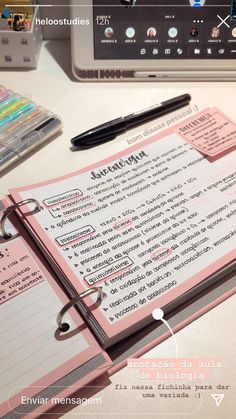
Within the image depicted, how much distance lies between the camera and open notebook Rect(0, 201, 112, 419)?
0.42 m

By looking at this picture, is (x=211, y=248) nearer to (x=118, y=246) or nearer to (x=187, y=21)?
(x=118, y=246)

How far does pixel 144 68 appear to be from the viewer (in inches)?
29.9

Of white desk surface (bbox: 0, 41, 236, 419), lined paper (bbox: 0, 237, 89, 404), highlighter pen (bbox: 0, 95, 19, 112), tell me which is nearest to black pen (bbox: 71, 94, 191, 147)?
white desk surface (bbox: 0, 41, 236, 419)

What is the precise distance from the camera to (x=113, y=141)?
0.68 meters

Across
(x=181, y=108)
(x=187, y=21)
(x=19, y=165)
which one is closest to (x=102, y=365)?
(x=19, y=165)

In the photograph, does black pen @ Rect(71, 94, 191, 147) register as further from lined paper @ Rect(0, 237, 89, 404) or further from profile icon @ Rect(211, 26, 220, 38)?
lined paper @ Rect(0, 237, 89, 404)

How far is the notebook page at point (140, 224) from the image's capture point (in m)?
0.48

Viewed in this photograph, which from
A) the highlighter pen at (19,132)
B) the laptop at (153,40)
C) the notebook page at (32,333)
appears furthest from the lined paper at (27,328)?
the laptop at (153,40)

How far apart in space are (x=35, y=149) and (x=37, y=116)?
5cm

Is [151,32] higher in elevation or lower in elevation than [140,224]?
higher

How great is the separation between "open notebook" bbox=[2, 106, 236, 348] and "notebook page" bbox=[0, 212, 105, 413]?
0.05ft

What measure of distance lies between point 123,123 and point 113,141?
0.10ft

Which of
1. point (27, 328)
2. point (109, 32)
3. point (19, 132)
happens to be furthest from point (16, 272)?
point (109, 32)

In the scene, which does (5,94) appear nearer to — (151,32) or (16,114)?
(16,114)
